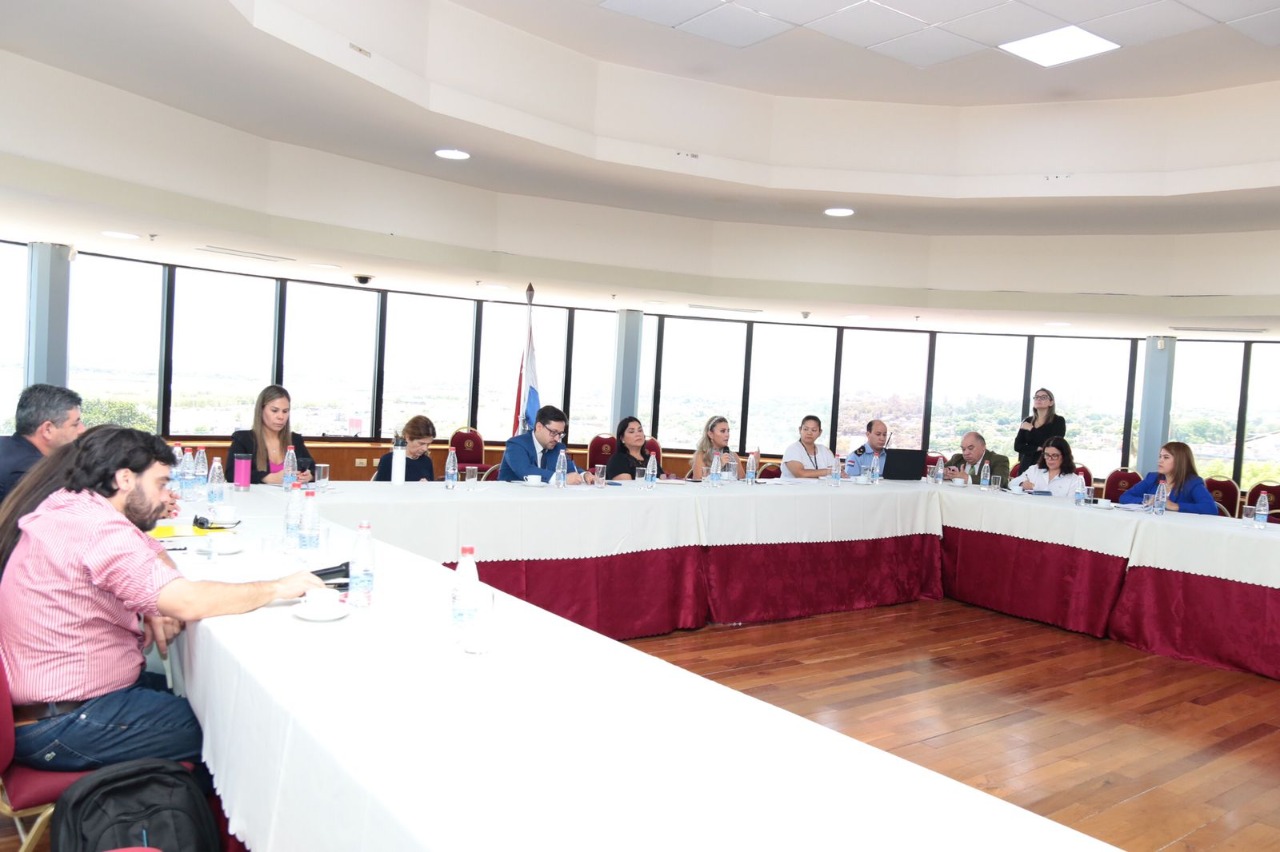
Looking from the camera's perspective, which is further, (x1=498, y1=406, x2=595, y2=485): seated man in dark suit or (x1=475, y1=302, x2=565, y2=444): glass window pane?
(x1=475, y1=302, x2=565, y2=444): glass window pane

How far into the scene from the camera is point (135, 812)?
189cm

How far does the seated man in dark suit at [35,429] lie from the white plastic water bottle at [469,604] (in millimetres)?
2384

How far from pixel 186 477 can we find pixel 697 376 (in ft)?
23.8

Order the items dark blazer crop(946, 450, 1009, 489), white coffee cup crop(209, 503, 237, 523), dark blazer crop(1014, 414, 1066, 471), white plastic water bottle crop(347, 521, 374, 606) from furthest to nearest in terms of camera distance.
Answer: dark blazer crop(1014, 414, 1066, 471) → dark blazer crop(946, 450, 1009, 489) → white coffee cup crop(209, 503, 237, 523) → white plastic water bottle crop(347, 521, 374, 606)

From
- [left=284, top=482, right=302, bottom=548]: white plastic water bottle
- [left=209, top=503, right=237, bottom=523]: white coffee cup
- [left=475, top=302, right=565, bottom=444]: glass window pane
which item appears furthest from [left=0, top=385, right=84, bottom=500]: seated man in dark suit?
[left=475, top=302, right=565, bottom=444]: glass window pane

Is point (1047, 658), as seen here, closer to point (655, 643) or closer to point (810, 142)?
point (655, 643)

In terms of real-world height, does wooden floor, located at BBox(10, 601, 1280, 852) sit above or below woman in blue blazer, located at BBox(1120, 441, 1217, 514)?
below

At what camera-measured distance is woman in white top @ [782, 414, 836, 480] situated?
276 inches

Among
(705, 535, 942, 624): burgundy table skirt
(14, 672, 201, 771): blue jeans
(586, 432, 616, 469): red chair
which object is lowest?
(705, 535, 942, 624): burgundy table skirt

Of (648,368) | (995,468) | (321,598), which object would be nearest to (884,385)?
(648,368)

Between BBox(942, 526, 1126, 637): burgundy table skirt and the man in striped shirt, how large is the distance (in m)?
5.22

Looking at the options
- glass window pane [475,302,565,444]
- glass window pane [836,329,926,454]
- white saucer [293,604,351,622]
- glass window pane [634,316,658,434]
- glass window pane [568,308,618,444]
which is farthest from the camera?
glass window pane [836,329,926,454]

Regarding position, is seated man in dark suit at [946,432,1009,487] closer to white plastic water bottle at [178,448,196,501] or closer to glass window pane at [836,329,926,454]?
glass window pane at [836,329,926,454]

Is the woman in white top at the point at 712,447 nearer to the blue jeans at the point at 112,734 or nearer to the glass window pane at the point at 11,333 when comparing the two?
the blue jeans at the point at 112,734
